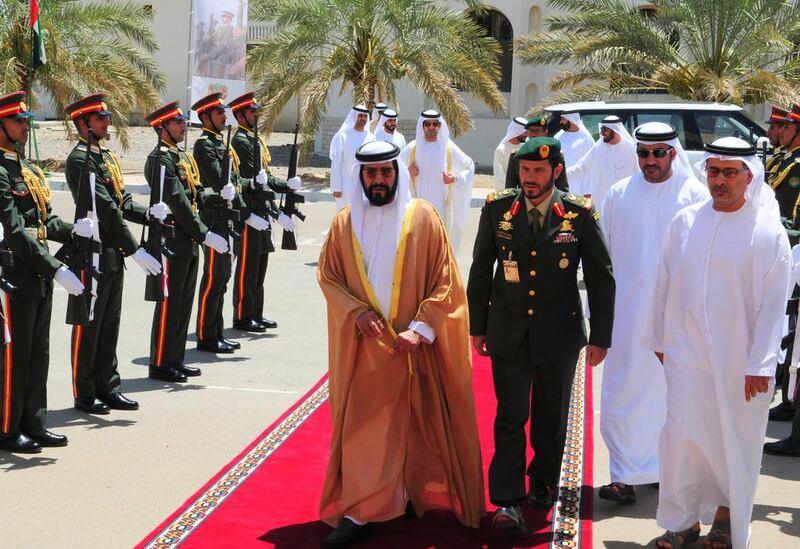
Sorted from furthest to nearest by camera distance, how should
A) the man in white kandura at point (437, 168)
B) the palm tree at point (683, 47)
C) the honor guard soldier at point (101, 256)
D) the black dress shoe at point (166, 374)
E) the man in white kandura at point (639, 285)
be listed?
1. the palm tree at point (683, 47)
2. the man in white kandura at point (437, 168)
3. the black dress shoe at point (166, 374)
4. the honor guard soldier at point (101, 256)
5. the man in white kandura at point (639, 285)

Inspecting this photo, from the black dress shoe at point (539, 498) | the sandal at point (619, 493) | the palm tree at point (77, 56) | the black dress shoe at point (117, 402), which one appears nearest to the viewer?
the black dress shoe at point (539, 498)

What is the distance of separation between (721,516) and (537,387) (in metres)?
1.01

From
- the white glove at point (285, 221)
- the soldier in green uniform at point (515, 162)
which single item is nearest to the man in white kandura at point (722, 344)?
the soldier in green uniform at point (515, 162)

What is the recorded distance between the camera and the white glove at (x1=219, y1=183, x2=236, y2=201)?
28.6 feet

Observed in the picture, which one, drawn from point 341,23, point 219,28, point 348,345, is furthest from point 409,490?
point 341,23

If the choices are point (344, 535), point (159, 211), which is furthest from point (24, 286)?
point (344, 535)

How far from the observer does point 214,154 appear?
28.8ft

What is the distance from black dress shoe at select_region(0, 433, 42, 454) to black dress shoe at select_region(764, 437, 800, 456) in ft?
13.9

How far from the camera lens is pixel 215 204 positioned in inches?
344

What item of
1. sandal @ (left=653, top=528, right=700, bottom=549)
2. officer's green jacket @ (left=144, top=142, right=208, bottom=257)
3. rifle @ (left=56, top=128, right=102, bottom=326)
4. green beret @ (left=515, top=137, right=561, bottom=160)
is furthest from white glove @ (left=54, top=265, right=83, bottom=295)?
sandal @ (left=653, top=528, right=700, bottom=549)

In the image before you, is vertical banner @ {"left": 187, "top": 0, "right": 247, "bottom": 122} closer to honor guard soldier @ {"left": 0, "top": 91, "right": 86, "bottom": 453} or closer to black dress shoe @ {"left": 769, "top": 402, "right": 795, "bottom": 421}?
honor guard soldier @ {"left": 0, "top": 91, "right": 86, "bottom": 453}

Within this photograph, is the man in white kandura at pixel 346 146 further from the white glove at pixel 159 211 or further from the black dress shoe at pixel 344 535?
the black dress shoe at pixel 344 535

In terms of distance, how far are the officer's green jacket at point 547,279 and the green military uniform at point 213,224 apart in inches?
150

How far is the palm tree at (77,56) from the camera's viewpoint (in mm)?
21422
